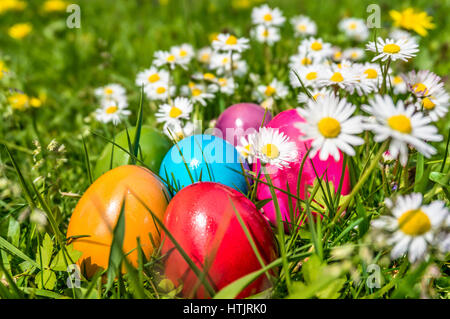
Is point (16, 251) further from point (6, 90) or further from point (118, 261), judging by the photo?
point (6, 90)

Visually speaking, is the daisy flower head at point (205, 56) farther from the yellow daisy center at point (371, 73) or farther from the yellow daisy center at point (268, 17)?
the yellow daisy center at point (371, 73)

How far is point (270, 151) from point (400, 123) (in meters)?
0.34

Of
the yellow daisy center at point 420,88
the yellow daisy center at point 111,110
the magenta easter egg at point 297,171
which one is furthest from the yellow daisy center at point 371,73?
the yellow daisy center at point 111,110

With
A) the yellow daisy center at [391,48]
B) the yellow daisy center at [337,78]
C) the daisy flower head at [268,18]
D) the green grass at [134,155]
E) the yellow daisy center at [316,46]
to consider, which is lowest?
the green grass at [134,155]

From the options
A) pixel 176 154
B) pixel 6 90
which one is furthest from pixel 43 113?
pixel 176 154

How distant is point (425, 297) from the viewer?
2.55ft

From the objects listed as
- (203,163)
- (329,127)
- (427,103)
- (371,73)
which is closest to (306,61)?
(371,73)

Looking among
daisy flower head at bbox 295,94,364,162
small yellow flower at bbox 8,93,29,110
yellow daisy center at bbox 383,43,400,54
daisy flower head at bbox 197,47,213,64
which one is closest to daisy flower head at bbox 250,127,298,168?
daisy flower head at bbox 295,94,364,162

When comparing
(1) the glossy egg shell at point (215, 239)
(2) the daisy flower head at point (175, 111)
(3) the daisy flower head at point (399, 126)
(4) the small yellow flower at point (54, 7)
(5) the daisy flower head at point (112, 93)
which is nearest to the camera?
(3) the daisy flower head at point (399, 126)

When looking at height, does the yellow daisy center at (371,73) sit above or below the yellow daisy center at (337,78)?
below

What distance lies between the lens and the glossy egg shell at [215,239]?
84 centimetres

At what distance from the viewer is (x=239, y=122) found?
1.31m

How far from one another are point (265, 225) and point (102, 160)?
607 millimetres

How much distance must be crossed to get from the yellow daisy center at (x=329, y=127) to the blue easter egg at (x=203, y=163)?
399 millimetres
